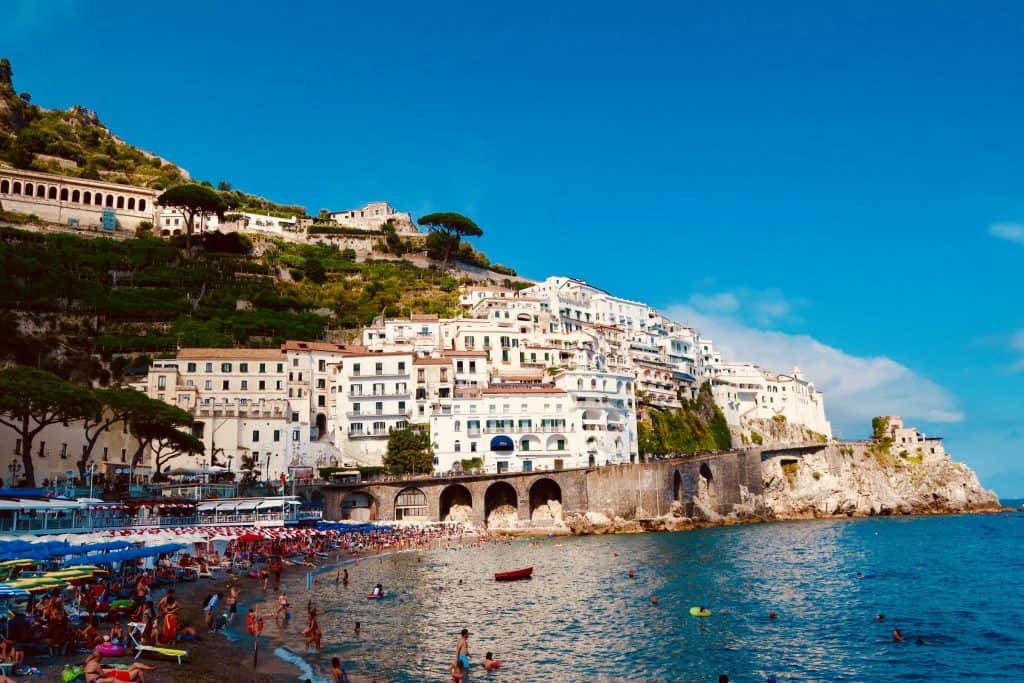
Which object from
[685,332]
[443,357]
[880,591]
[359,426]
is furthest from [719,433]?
[880,591]

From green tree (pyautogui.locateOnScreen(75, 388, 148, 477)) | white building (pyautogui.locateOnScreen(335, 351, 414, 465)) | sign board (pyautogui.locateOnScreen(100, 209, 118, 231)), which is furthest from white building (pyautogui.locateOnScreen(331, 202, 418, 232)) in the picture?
green tree (pyautogui.locateOnScreen(75, 388, 148, 477))

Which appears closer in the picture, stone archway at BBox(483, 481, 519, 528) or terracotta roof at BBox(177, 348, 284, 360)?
terracotta roof at BBox(177, 348, 284, 360)

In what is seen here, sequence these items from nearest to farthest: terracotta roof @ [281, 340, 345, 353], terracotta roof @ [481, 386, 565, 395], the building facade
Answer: terracotta roof @ [481, 386, 565, 395], terracotta roof @ [281, 340, 345, 353], the building facade

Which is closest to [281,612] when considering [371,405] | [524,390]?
[371,405]

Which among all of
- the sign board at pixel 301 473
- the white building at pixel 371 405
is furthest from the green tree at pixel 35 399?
the white building at pixel 371 405

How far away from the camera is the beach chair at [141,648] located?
1925 centimetres

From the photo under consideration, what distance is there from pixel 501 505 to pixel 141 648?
48.0 meters

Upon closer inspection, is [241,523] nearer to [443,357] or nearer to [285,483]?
[285,483]

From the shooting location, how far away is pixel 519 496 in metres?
64.6

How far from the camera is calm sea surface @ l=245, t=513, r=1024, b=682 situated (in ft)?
71.9

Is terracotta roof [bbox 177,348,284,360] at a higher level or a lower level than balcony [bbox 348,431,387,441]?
higher

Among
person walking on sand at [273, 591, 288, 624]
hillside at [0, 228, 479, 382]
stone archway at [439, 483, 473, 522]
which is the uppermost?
hillside at [0, 228, 479, 382]

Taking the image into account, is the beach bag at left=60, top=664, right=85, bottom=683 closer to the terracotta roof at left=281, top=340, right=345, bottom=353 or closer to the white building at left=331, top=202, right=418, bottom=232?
the terracotta roof at left=281, top=340, right=345, bottom=353

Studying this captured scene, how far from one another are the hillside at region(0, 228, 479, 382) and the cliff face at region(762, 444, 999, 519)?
128 ft
